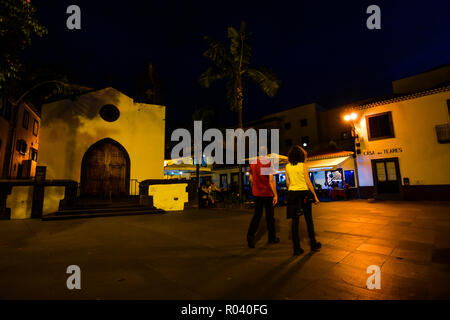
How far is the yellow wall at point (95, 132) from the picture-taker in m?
11.4

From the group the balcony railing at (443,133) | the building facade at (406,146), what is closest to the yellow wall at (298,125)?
the building facade at (406,146)

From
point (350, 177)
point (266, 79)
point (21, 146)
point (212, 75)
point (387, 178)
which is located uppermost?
point (212, 75)

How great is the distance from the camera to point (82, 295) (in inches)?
92.3

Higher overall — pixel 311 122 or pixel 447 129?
pixel 311 122

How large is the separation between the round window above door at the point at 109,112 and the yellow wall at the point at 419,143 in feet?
56.1

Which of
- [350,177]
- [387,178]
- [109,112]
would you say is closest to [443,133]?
[387,178]

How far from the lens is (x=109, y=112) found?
13.0m

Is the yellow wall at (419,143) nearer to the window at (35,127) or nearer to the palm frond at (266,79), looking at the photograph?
the palm frond at (266,79)

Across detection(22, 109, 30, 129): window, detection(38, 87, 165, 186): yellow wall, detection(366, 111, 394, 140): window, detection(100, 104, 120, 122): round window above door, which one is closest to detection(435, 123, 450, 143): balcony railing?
detection(366, 111, 394, 140): window

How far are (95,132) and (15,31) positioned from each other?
5.82 meters

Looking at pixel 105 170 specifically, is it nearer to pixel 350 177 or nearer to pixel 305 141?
pixel 350 177

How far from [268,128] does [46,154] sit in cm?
2732
